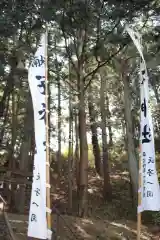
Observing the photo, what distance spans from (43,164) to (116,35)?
583cm

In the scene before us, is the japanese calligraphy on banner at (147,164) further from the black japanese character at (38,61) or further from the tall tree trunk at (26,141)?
the tall tree trunk at (26,141)

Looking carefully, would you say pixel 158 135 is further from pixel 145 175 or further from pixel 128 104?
pixel 145 175

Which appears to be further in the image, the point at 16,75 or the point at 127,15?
the point at 16,75

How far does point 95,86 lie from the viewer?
17.2 metres

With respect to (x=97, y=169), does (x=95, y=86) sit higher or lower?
higher

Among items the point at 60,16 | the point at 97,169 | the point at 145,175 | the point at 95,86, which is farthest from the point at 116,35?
the point at 97,169

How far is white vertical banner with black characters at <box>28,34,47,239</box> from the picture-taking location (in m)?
4.95

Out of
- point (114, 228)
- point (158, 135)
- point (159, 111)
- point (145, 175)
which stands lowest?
point (114, 228)

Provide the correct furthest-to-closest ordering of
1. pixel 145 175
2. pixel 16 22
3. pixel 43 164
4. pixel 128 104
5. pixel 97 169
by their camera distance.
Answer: pixel 97 169, pixel 128 104, pixel 16 22, pixel 145 175, pixel 43 164

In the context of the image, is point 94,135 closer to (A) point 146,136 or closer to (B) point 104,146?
(B) point 104,146

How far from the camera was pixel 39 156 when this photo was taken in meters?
5.31

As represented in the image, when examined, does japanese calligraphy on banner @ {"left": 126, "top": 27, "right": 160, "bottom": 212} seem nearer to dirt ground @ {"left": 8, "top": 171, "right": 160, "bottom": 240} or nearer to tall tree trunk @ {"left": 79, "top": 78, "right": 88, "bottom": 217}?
dirt ground @ {"left": 8, "top": 171, "right": 160, "bottom": 240}

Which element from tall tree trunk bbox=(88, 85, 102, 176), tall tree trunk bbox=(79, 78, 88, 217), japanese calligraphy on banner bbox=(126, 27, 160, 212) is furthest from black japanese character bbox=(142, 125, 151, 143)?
tall tree trunk bbox=(88, 85, 102, 176)

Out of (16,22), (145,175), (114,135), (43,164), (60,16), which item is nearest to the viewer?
(43,164)
